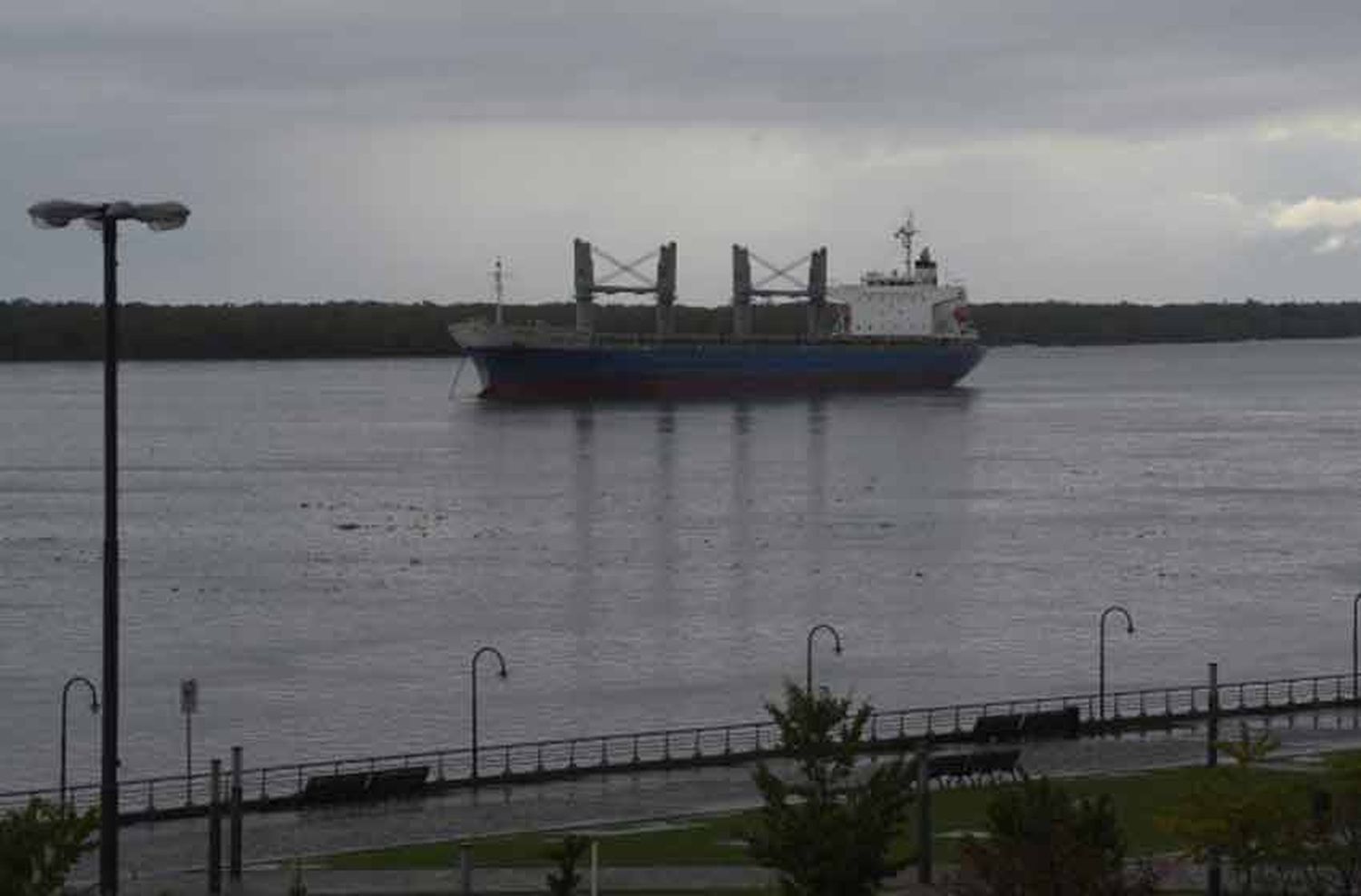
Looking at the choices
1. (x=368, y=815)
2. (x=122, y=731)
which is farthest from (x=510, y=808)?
A: (x=122, y=731)

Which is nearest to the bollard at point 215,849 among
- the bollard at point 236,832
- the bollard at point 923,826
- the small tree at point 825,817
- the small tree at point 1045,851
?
the bollard at point 236,832

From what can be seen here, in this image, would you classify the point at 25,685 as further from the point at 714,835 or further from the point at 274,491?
the point at 274,491

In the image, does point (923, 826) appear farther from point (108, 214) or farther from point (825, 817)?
point (108, 214)

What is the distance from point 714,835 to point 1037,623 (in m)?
22.8

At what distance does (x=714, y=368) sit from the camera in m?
132

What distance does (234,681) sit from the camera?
34812 millimetres

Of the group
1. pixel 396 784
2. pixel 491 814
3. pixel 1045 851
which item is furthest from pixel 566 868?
pixel 396 784

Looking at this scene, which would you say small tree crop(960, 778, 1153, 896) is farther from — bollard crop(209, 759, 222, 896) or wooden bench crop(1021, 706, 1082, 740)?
wooden bench crop(1021, 706, 1082, 740)

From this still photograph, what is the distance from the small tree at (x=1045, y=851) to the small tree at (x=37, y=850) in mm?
5107

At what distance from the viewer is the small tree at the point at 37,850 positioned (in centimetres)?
1116

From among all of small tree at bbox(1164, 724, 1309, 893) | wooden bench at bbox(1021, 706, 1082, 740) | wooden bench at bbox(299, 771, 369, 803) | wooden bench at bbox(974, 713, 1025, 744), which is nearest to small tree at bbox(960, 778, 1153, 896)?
small tree at bbox(1164, 724, 1309, 893)

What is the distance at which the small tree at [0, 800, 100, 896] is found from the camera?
11156 millimetres

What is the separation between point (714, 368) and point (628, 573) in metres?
82.3

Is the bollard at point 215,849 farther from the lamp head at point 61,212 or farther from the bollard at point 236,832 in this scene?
the lamp head at point 61,212
